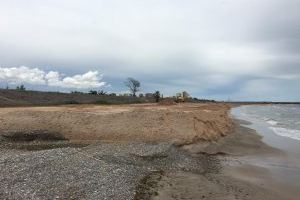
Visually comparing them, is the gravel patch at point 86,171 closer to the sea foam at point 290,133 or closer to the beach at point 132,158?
the beach at point 132,158

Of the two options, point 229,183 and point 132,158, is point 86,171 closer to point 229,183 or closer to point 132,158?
point 132,158

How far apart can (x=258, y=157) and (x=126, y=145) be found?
6.25 metres

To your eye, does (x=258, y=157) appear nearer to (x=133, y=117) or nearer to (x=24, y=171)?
(x=133, y=117)

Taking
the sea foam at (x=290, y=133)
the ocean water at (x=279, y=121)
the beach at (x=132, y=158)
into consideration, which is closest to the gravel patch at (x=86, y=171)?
the beach at (x=132, y=158)

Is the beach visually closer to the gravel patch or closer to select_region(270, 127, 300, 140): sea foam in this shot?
the gravel patch

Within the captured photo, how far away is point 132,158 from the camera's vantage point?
16.2m

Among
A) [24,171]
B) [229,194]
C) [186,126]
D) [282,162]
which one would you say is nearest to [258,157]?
[282,162]

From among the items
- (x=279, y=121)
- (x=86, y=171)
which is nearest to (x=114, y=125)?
(x=86, y=171)

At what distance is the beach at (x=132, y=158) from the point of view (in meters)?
11.7

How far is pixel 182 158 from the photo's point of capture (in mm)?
17672

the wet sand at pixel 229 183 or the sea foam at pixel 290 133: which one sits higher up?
the sea foam at pixel 290 133

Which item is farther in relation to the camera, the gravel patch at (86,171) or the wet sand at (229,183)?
the wet sand at (229,183)

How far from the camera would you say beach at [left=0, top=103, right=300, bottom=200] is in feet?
38.3

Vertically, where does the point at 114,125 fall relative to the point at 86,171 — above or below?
above
